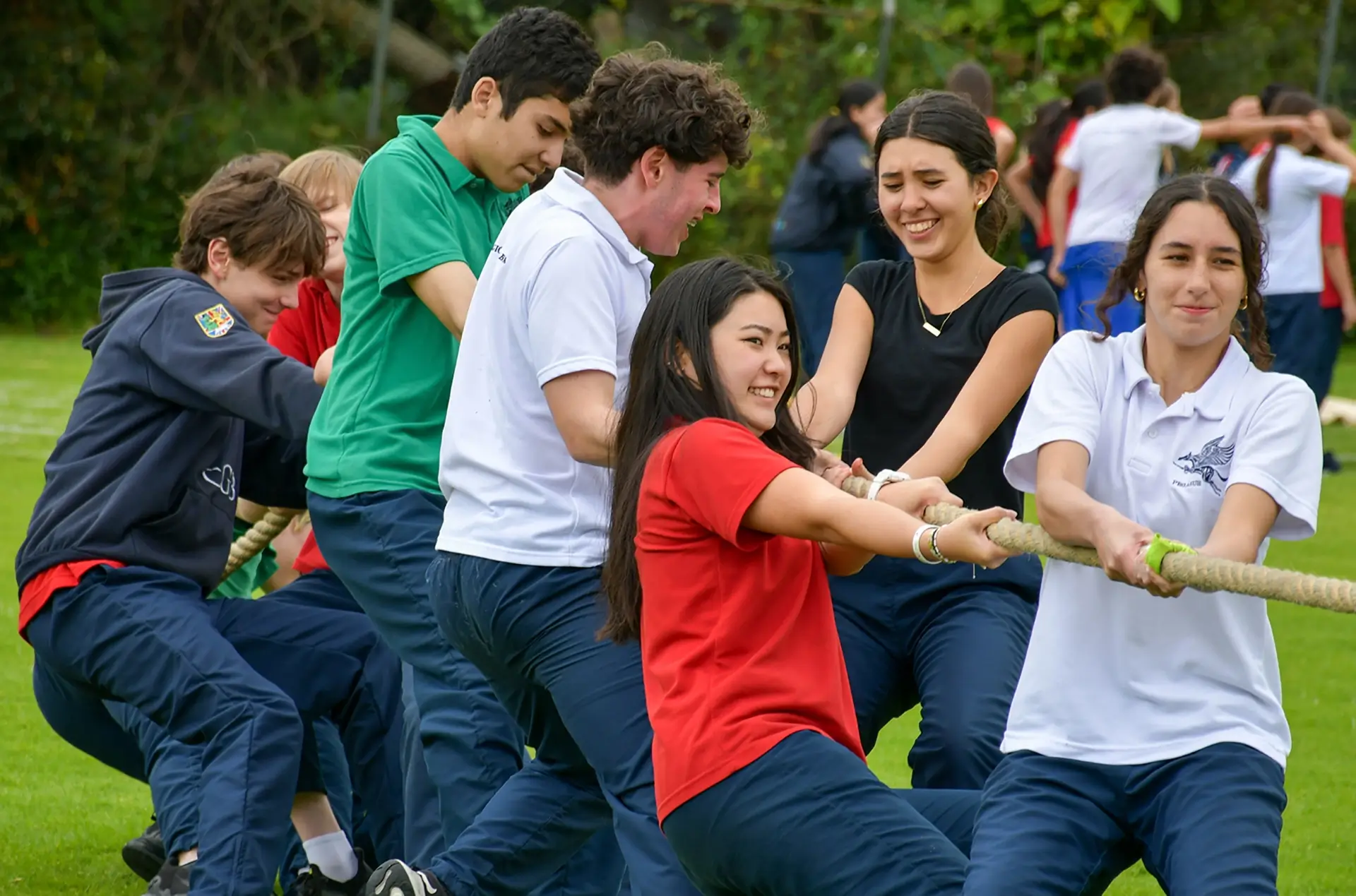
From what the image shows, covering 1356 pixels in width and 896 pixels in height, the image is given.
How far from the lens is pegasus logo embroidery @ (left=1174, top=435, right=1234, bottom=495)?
2908 millimetres

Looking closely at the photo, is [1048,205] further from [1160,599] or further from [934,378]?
[1160,599]

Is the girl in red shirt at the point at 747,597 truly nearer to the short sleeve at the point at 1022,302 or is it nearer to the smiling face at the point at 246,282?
the short sleeve at the point at 1022,302

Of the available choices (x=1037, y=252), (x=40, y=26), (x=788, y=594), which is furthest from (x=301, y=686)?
(x=40, y=26)

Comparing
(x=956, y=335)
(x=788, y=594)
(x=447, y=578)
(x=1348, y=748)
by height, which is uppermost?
(x=956, y=335)

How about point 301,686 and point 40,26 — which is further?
point 40,26

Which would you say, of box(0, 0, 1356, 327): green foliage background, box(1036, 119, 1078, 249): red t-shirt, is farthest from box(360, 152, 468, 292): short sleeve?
box(0, 0, 1356, 327): green foliage background

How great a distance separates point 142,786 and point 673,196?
2.78 meters

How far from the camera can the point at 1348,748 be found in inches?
218

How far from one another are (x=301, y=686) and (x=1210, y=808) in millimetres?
2029

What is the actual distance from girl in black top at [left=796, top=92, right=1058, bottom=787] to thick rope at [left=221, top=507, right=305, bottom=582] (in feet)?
4.75

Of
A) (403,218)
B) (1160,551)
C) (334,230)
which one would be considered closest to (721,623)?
(1160,551)

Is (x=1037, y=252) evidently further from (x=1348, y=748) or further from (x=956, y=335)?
(x=956, y=335)

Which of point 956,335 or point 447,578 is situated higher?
point 956,335

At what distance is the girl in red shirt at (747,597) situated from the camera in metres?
Answer: 2.66
